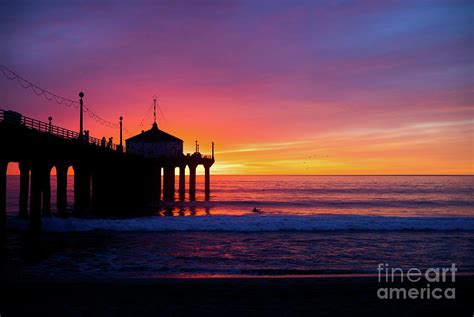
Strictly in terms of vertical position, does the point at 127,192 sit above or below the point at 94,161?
below

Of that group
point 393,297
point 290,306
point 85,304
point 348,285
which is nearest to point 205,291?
point 290,306

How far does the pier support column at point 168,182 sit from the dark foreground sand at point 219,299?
40.0m

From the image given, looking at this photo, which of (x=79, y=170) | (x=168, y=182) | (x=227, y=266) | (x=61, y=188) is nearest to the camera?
(x=227, y=266)

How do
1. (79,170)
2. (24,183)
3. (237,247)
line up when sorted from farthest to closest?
1. (79,170)
2. (24,183)
3. (237,247)

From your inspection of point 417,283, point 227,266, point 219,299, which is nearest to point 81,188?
point 227,266

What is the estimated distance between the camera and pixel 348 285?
9.69m

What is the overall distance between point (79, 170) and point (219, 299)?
21.8 meters

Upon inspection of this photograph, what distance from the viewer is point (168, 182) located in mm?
51188

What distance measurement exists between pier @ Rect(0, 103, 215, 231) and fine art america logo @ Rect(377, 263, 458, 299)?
48.5ft

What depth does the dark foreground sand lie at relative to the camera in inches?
309

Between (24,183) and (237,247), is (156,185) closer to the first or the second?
(24,183)

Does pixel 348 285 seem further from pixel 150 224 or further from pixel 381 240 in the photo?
pixel 150 224

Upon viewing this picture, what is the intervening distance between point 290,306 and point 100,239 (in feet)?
45.8

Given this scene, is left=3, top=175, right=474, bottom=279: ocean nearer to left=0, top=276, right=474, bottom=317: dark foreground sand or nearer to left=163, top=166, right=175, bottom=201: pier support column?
left=0, top=276, right=474, bottom=317: dark foreground sand
